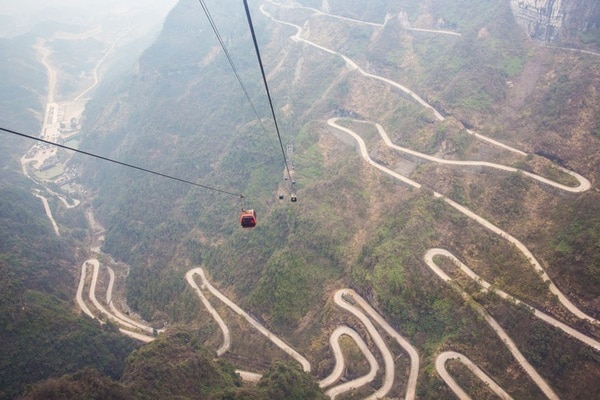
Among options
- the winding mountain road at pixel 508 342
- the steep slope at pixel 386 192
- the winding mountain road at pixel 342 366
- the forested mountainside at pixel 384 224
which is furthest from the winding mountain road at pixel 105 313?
the winding mountain road at pixel 508 342

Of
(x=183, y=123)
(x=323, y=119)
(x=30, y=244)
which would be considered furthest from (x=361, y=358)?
(x=183, y=123)

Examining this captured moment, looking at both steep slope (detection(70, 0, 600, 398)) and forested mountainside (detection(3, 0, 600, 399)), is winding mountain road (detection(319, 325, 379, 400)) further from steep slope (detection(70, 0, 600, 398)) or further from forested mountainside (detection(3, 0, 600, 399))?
steep slope (detection(70, 0, 600, 398))

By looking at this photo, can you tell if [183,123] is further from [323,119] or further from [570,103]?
[570,103]

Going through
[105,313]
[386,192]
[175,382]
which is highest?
[386,192]

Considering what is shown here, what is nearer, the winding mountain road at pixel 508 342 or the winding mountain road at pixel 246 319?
the winding mountain road at pixel 508 342

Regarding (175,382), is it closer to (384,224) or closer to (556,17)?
(384,224)

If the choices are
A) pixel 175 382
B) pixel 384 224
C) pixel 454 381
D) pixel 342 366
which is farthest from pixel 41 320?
pixel 454 381

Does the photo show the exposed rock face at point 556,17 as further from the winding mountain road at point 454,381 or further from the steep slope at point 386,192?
the winding mountain road at point 454,381
